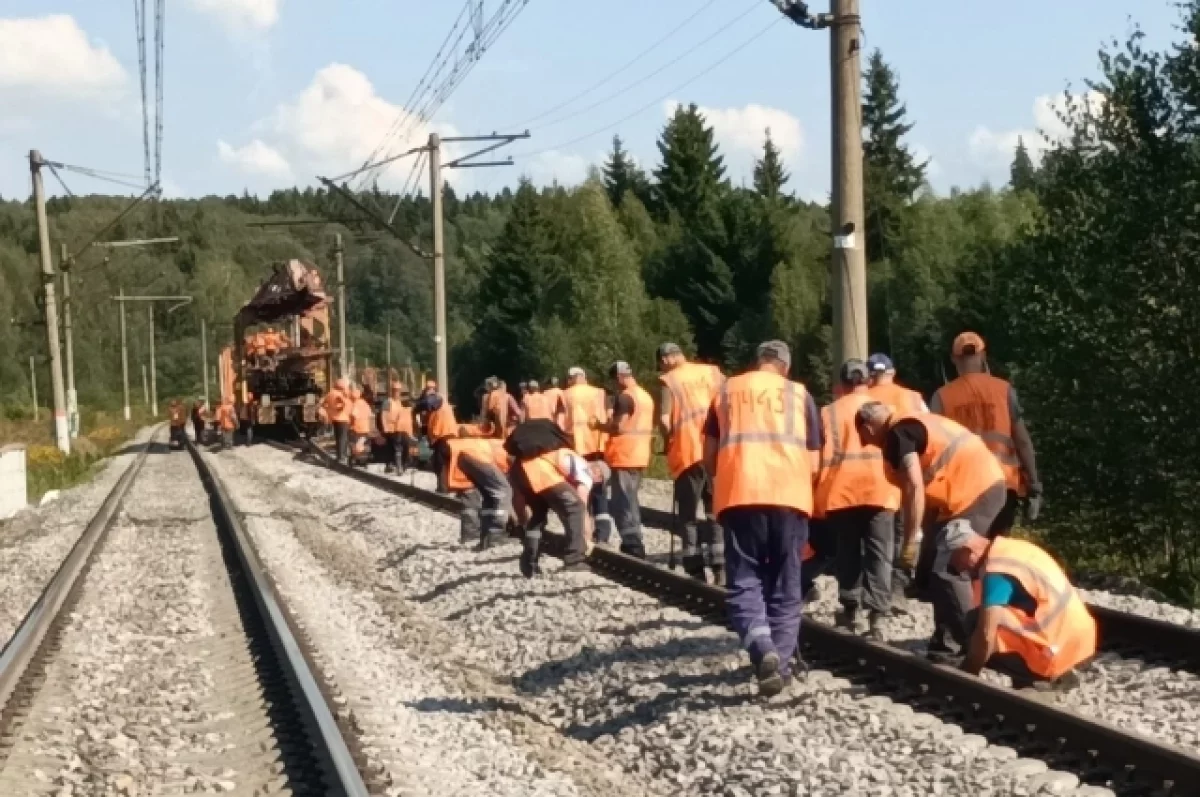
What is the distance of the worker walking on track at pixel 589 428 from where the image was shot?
16.2 metres

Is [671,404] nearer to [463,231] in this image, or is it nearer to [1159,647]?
[1159,647]

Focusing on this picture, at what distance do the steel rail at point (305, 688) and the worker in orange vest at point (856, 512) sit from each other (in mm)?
3325

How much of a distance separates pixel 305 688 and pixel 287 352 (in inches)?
1466

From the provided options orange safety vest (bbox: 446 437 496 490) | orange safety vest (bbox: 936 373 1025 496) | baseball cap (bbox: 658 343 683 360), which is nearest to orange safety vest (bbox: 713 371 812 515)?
orange safety vest (bbox: 936 373 1025 496)

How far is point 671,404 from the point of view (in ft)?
42.2

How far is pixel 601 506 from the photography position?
672 inches

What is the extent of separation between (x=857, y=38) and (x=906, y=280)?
53.2m

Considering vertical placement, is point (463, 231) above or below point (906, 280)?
above

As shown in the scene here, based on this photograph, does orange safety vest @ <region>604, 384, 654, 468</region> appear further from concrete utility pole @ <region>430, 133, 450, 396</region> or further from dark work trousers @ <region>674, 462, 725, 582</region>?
concrete utility pole @ <region>430, 133, 450, 396</region>

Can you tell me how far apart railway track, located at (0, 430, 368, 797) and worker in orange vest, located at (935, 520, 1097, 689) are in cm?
315

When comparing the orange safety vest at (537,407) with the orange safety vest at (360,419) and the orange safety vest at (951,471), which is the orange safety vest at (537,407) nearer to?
the orange safety vest at (951,471)

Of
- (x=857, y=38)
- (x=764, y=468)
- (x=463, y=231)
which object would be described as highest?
(x=463, y=231)

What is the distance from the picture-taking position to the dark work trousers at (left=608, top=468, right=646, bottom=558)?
14797 mm

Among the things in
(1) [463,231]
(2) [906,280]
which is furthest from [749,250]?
(1) [463,231]
